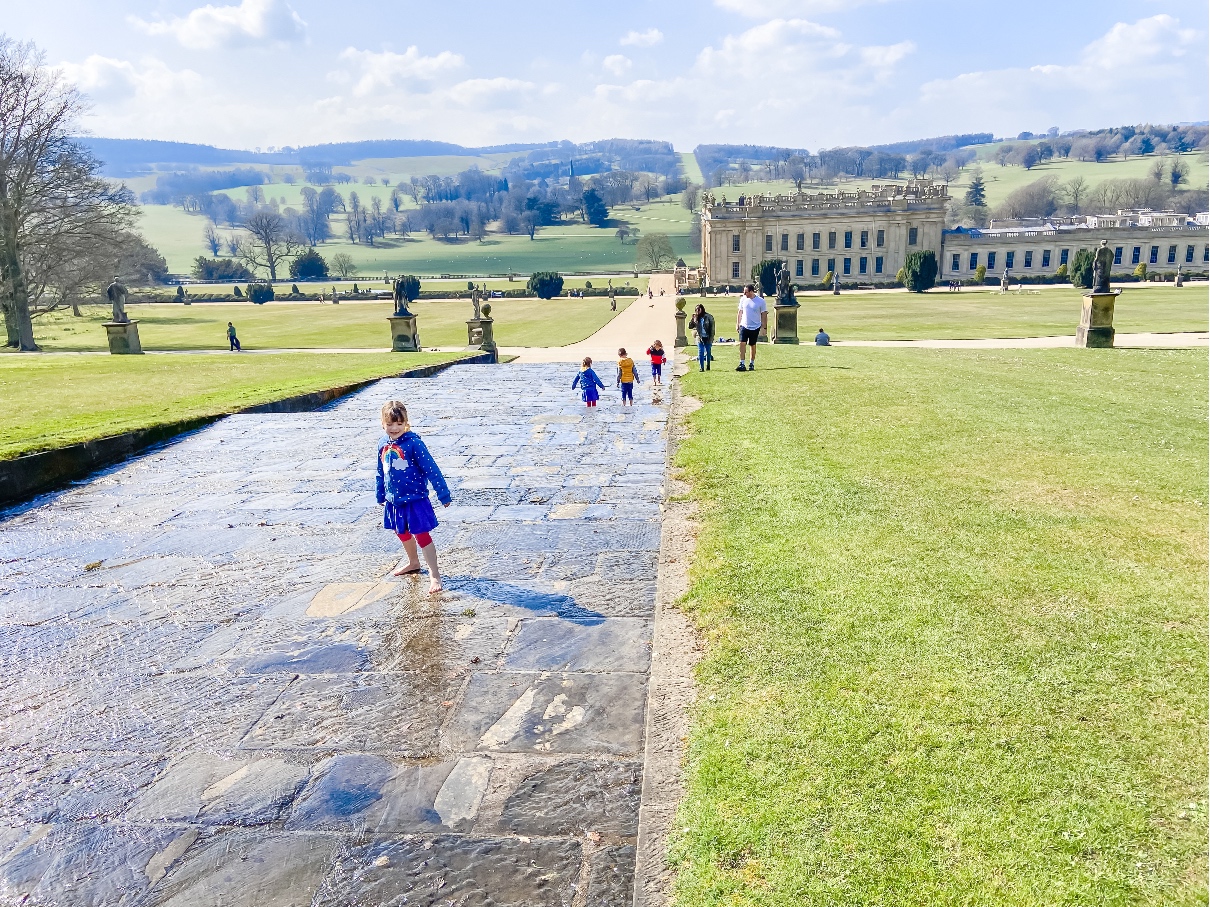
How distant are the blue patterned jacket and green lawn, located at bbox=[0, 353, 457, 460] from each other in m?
5.32

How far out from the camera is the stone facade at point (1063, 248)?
267ft

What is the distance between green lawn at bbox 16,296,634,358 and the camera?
39625mm

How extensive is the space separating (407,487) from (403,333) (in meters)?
21.9

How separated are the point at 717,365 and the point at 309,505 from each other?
35.2ft

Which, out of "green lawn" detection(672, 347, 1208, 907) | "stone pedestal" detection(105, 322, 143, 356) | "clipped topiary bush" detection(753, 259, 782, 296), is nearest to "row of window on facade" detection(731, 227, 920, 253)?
"clipped topiary bush" detection(753, 259, 782, 296)

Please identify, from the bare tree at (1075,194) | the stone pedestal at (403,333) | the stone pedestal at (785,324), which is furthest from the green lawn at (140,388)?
the bare tree at (1075,194)

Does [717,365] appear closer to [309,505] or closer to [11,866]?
[309,505]

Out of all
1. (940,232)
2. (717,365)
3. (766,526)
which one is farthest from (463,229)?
(766,526)

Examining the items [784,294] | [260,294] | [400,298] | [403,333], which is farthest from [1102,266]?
[260,294]

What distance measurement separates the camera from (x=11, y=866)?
115 inches

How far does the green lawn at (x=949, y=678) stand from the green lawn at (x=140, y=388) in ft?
26.0

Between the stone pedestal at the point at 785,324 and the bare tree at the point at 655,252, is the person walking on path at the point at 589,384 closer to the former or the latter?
the stone pedestal at the point at 785,324

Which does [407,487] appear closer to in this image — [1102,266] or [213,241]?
[1102,266]

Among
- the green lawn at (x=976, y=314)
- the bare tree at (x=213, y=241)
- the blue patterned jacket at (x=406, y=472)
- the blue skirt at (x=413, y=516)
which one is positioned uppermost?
the bare tree at (x=213, y=241)
